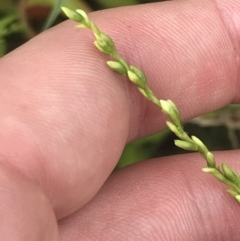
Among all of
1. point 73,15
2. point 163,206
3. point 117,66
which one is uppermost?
point 73,15

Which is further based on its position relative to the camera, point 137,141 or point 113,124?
point 137,141

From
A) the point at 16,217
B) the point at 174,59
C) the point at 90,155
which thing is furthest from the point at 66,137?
the point at 174,59

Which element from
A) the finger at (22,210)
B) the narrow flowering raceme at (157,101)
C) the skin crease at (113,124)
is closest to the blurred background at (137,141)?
the skin crease at (113,124)

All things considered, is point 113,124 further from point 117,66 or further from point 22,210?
point 22,210

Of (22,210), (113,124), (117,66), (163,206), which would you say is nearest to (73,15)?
(117,66)

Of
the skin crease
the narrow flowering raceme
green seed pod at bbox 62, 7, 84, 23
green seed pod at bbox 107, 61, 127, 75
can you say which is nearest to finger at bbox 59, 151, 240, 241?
the skin crease

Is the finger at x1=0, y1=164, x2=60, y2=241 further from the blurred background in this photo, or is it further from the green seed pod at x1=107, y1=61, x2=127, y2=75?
the blurred background
